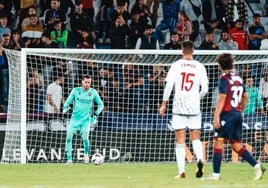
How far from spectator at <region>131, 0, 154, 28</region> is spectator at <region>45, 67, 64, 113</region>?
14.9 ft

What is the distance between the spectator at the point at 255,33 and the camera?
27.5 m

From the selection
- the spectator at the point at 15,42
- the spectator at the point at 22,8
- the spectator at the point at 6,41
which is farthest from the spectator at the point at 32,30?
the spectator at the point at 6,41

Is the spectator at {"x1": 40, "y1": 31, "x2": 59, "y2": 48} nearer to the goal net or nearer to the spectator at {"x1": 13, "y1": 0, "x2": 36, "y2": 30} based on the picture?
the spectator at {"x1": 13, "y1": 0, "x2": 36, "y2": 30}

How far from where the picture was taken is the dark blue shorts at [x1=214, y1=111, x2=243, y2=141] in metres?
15.4

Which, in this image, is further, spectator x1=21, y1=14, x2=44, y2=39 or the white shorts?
spectator x1=21, y1=14, x2=44, y2=39

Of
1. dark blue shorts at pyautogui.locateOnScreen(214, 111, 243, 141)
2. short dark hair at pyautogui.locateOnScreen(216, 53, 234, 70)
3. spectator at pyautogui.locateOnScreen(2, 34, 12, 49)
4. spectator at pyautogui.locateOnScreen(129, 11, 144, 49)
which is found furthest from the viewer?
spectator at pyautogui.locateOnScreen(129, 11, 144, 49)

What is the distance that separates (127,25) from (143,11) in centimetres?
142

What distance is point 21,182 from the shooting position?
15914 mm

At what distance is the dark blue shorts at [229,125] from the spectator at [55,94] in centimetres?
818

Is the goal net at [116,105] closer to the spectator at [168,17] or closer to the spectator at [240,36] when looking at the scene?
the spectator at [240,36]

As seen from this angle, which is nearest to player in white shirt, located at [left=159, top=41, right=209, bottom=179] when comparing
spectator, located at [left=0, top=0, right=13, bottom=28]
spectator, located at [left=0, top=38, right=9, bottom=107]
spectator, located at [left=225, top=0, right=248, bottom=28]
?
spectator, located at [left=0, top=38, right=9, bottom=107]

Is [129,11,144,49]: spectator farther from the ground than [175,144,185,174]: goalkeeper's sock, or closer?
farther from the ground

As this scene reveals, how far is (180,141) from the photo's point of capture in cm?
1652

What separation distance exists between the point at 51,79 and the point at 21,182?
7519mm
